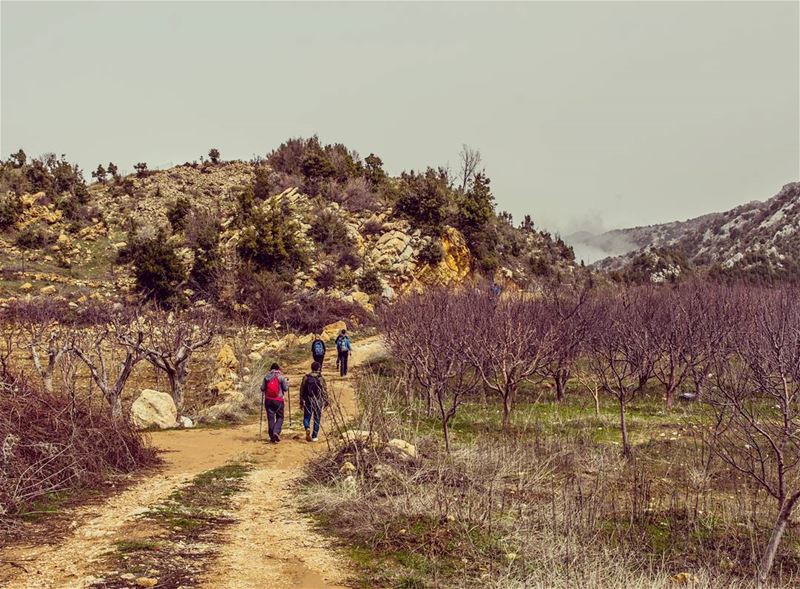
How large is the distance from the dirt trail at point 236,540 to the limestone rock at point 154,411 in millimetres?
3154

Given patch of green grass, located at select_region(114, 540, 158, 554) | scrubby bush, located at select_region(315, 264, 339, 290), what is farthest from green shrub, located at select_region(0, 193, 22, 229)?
patch of green grass, located at select_region(114, 540, 158, 554)

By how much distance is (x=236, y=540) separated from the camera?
755 cm

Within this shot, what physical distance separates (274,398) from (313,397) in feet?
4.32

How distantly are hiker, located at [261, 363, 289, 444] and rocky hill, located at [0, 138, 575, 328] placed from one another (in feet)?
62.0

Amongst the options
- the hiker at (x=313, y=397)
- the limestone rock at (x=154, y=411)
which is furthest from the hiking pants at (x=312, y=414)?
the limestone rock at (x=154, y=411)

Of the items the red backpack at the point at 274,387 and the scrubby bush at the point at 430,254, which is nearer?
the red backpack at the point at 274,387

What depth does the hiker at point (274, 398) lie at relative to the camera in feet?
46.2

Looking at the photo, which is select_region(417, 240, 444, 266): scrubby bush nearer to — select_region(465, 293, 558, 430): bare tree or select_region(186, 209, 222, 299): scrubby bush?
select_region(186, 209, 222, 299): scrubby bush

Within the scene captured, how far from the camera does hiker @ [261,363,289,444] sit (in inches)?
555

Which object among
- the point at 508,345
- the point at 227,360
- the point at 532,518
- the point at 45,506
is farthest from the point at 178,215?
the point at 532,518

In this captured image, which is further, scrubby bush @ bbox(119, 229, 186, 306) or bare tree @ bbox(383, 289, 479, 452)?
scrubby bush @ bbox(119, 229, 186, 306)

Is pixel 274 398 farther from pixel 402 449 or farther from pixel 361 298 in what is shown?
pixel 361 298

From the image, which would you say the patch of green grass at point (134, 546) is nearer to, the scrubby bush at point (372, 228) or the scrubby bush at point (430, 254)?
the scrubby bush at point (430, 254)

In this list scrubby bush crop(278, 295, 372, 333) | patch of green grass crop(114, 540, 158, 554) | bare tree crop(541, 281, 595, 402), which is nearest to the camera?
patch of green grass crop(114, 540, 158, 554)
